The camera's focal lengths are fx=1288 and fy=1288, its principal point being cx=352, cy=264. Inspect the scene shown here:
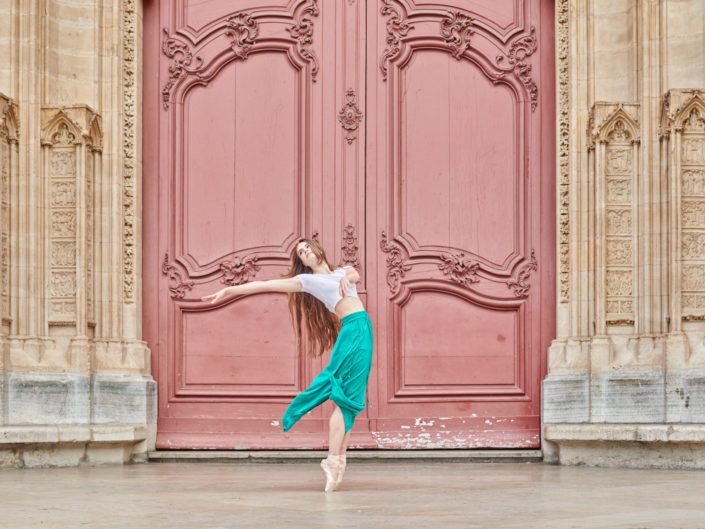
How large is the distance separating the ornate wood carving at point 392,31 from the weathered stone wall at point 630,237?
1.19m

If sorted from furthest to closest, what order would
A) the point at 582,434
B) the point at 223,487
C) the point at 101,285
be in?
the point at 101,285 < the point at 582,434 < the point at 223,487

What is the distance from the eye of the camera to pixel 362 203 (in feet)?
31.8

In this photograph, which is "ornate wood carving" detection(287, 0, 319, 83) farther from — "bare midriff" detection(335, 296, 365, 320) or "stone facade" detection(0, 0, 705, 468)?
"bare midriff" detection(335, 296, 365, 320)

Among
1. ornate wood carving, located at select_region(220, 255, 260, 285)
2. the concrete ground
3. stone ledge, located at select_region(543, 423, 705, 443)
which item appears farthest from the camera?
ornate wood carving, located at select_region(220, 255, 260, 285)

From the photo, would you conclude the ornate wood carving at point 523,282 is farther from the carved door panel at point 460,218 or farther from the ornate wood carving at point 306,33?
the ornate wood carving at point 306,33

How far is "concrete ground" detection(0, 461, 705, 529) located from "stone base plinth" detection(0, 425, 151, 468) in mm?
216

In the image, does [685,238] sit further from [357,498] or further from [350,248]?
[357,498]

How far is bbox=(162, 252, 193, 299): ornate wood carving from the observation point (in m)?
9.73

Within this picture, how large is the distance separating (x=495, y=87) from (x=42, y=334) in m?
3.84

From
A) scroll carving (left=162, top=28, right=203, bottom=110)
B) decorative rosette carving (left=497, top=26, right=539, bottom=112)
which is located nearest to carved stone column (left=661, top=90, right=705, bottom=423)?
decorative rosette carving (left=497, top=26, right=539, bottom=112)

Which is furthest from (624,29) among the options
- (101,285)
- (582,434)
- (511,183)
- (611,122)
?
(101,285)

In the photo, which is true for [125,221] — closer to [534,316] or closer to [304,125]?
[304,125]

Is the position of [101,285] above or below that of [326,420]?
above

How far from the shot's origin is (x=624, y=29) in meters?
9.33
